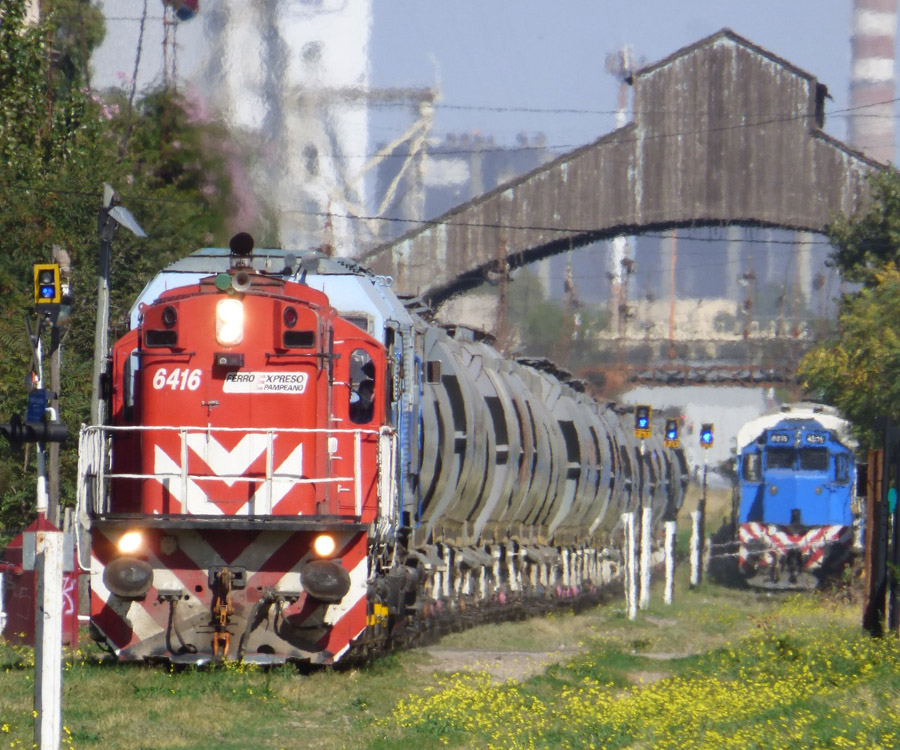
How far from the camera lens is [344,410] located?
13.7 metres

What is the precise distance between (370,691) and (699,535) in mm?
21927

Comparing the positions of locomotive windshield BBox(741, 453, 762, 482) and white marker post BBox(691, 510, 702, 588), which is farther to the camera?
locomotive windshield BBox(741, 453, 762, 482)

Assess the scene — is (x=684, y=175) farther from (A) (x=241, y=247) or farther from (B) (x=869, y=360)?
(A) (x=241, y=247)

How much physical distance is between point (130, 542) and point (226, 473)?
1011mm

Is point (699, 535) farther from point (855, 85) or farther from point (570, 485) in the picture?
point (855, 85)

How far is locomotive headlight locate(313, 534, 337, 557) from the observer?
12797 millimetres

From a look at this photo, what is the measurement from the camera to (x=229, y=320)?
13.2 m

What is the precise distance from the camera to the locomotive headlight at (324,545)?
12797mm

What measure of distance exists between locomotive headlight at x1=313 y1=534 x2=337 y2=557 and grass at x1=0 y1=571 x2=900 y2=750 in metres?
1.07

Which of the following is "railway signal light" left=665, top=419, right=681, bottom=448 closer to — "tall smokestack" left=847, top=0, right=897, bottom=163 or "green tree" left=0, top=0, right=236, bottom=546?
"green tree" left=0, top=0, right=236, bottom=546

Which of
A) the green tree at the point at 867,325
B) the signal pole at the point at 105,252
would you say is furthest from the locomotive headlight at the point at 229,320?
the green tree at the point at 867,325

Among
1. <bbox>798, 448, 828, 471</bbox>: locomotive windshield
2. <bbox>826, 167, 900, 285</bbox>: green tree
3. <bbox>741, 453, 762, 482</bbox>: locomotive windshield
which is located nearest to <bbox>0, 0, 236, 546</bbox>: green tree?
<bbox>741, 453, 762, 482</bbox>: locomotive windshield

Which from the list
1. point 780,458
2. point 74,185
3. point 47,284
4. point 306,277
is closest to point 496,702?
point 306,277

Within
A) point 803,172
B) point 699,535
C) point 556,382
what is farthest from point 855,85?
point 556,382
